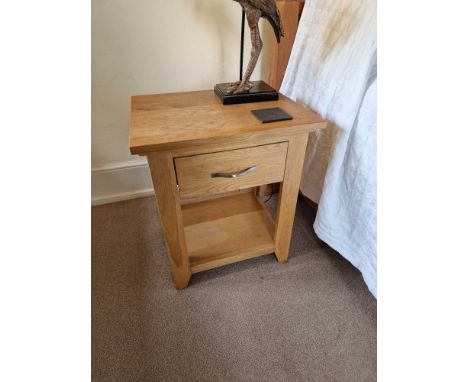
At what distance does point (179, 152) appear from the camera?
658mm

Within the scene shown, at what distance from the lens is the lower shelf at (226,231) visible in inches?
38.5

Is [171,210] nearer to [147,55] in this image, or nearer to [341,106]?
[341,106]

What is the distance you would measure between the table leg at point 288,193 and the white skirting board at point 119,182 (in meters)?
0.78

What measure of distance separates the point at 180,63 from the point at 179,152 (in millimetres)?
672

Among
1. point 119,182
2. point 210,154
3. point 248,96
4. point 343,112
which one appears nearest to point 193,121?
point 210,154

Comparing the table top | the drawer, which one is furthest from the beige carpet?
the table top

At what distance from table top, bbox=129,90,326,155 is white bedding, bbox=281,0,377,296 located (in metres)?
0.14

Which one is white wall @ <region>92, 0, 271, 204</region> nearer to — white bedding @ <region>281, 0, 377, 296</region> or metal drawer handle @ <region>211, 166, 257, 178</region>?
white bedding @ <region>281, 0, 377, 296</region>

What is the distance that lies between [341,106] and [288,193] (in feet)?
1.05

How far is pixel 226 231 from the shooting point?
42.3 inches

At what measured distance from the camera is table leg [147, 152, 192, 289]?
0.66 metres

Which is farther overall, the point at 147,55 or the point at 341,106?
the point at 147,55
